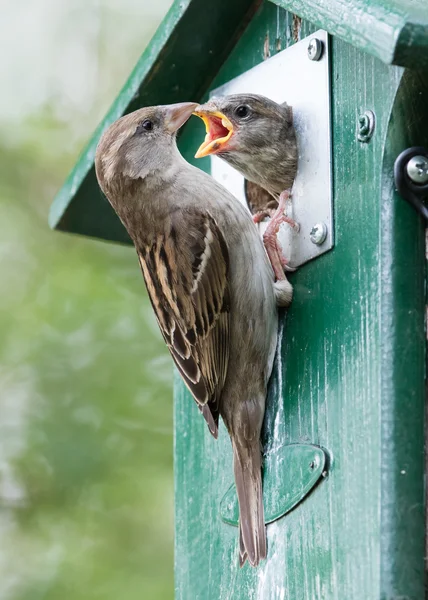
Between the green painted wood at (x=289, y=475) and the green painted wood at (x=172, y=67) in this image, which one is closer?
the green painted wood at (x=289, y=475)

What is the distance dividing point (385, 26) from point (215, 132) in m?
1.20

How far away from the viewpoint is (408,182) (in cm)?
312

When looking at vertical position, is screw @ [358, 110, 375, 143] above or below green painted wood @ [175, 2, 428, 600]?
above

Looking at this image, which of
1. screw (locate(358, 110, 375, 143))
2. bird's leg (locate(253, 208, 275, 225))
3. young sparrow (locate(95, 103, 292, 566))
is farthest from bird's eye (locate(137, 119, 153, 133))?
screw (locate(358, 110, 375, 143))

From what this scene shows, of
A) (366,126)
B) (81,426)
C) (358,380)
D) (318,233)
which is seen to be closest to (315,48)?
(366,126)

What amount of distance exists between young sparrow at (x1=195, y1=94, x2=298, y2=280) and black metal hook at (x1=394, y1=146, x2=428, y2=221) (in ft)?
1.94

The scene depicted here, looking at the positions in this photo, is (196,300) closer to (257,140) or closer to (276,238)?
(276,238)

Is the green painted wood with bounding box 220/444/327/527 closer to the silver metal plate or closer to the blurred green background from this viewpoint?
the silver metal plate

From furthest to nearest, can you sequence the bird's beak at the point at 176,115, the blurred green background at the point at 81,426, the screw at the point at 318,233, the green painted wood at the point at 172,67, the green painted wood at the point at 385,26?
the blurred green background at the point at 81,426, the green painted wood at the point at 172,67, the bird's beak at the point at 176,115, the screw at the point at 318,233, the green painted wood at the point at 385,26

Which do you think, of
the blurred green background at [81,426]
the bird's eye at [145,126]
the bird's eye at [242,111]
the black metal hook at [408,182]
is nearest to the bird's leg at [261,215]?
the bird's eye at [242,111]

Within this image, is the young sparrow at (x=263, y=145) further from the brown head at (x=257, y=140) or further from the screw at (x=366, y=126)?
the screw at (x=366, y=126)

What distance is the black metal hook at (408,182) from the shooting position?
3109 millimetres

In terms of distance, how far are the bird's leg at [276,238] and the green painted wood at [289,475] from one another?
0.53m

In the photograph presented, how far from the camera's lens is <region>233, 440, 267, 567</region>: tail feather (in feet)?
11.4
